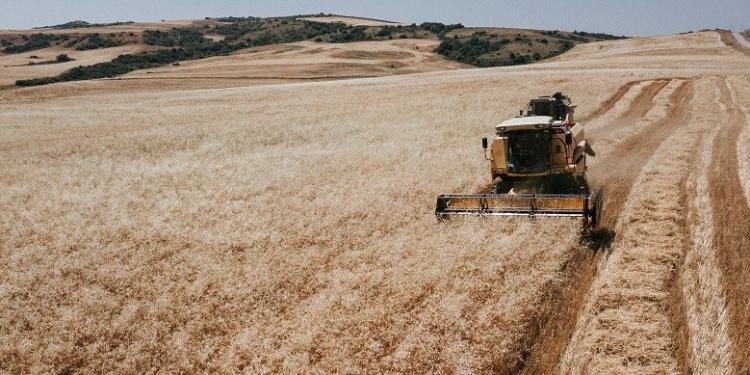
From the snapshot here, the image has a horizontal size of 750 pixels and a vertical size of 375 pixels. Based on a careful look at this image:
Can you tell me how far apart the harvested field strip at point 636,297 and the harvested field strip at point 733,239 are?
671 millimetres

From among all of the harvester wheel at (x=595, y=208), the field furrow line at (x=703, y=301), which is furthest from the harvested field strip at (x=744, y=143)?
the harvester wheel at (x=595, y=208)

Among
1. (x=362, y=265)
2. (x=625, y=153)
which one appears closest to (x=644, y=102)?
(x=625, y=153)

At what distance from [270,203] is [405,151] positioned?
7.22 metres

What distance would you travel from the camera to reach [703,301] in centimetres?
706

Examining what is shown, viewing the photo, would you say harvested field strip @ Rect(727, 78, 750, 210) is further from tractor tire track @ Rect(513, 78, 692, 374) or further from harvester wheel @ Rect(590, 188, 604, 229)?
harvester wheel @ Rect(590, 188, 604, 229)

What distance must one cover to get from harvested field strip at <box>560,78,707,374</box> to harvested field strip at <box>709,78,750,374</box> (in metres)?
0.67

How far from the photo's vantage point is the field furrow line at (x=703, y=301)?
19.5ft

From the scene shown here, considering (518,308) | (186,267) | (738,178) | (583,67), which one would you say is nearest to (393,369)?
(518,308)

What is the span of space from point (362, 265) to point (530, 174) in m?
5.56

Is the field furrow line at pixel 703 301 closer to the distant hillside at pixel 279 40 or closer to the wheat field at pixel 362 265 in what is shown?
the wheat field at pixel 362 265

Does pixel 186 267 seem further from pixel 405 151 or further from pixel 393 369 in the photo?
pixel 405 151

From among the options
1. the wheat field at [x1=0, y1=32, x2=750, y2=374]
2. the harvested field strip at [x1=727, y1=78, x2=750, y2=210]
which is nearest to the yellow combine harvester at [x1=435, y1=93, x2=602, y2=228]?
the wheat field at [x1=0, y1=32, x2=750, y2=374]

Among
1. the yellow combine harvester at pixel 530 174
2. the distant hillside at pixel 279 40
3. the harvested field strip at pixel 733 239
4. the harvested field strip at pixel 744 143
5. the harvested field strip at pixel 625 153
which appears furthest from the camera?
the distant hillside at pixel 279 40

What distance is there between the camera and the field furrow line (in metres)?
5.95
